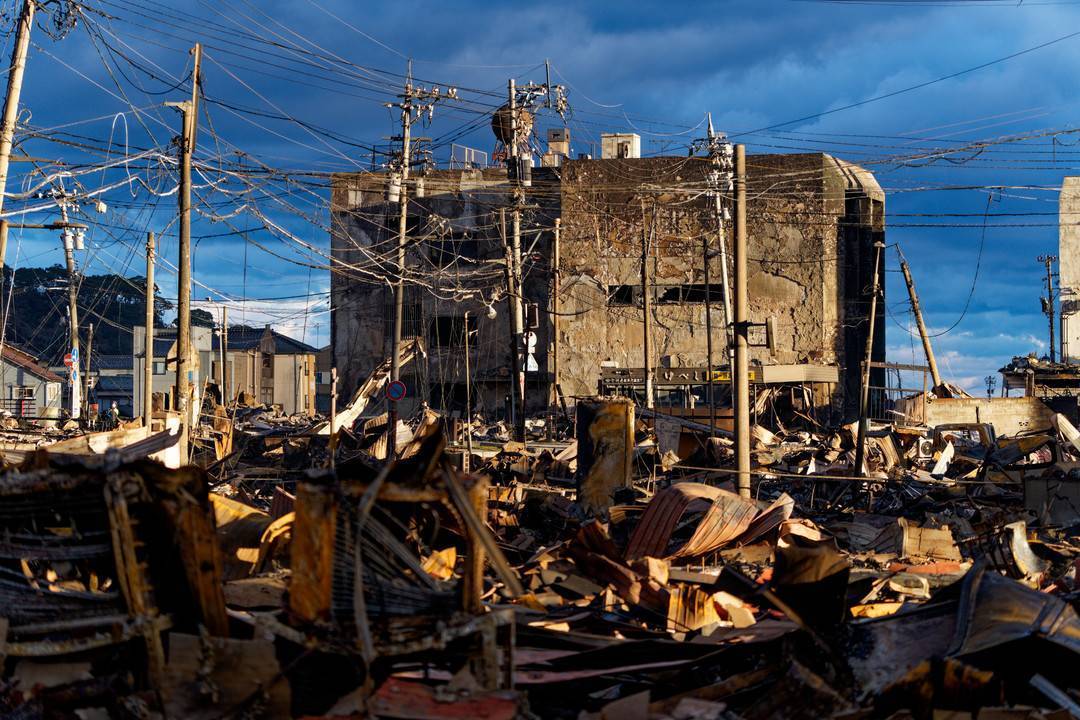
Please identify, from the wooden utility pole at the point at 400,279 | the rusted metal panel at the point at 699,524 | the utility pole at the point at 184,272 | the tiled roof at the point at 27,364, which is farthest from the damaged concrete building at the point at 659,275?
the rusted metal panel at the point at 699,524

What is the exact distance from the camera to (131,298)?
8525 cm

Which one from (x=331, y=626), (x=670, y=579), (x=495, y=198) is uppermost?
(x=495, y=198)

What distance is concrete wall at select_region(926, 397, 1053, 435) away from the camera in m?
33.8

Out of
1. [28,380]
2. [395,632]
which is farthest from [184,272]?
[28,380]

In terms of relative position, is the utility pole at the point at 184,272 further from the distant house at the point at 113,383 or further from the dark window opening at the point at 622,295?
the distant house at the point at 113,383

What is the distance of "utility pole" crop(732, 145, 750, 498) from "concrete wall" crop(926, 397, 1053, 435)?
1900 cm

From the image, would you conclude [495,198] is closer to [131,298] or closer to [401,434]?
[401,434]

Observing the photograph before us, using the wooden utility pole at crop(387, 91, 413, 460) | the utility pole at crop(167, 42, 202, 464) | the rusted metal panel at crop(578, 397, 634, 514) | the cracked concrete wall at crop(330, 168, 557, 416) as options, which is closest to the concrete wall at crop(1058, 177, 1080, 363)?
the cracked concrete wall at crop(330, 168, 557, 416)

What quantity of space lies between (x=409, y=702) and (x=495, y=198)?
132 ft

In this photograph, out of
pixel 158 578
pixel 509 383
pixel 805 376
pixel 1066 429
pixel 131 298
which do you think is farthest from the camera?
pixel 131 298

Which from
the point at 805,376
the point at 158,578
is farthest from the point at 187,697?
the point at 805,376

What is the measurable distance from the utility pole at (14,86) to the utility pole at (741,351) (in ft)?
36.3

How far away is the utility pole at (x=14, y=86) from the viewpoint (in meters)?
15.9

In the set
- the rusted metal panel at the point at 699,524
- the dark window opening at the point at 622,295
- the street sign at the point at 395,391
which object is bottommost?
the rusted metal panel at the point at 699,524
